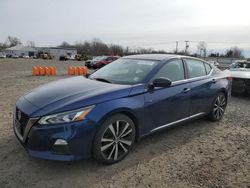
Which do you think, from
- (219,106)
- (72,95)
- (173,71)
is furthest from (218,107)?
(72,95)

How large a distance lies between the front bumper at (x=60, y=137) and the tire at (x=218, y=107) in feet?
10.8

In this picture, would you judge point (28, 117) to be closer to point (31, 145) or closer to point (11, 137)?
point (31, 145)

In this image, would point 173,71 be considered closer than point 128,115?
No

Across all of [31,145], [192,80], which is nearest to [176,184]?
[31,145]

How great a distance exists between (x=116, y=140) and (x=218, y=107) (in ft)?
10.1

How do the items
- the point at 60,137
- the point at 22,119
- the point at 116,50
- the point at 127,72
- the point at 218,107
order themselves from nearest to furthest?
the point at 60,137 < the point at 22,119 < the point at 127,72 < the point at 218,107 < the point at 116,50

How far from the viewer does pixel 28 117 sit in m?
3.08

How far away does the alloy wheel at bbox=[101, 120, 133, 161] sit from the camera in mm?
3317

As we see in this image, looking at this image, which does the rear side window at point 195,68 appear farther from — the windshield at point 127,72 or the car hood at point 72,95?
the car hood at point 72,95

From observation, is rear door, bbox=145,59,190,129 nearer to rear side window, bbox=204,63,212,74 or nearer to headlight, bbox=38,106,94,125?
rear side window, bbox=204,63,212,74

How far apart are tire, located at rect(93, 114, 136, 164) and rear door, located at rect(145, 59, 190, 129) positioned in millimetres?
408

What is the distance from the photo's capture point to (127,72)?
4.28 m

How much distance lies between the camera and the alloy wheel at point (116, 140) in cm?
332

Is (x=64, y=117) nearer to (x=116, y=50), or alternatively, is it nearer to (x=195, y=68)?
(x=195, y=68)
